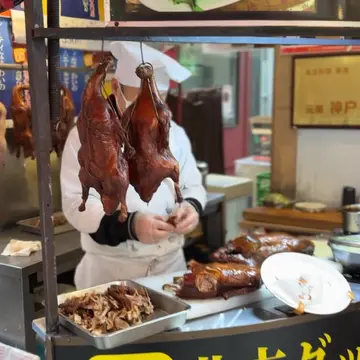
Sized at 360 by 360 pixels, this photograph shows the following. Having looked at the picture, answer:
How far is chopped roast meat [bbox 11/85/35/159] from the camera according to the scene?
9.27 feet

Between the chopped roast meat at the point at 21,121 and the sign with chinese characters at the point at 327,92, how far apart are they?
191 cm

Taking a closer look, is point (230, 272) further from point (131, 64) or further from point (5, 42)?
point (5, 42)

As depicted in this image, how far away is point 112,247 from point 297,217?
1.50 metres

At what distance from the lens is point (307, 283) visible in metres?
1.81

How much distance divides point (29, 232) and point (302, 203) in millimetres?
1922

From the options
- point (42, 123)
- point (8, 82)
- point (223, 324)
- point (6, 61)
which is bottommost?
point (223, 324)

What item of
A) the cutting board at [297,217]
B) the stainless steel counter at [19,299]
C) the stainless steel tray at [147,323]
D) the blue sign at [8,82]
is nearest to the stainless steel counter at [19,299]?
the stainless steel counter at [19,299]

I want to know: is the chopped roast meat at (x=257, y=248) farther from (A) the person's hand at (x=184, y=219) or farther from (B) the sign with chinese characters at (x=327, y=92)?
(B) the sign with chinese characters at (x=327, y=92)

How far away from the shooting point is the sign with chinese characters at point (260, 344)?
62.9 inches

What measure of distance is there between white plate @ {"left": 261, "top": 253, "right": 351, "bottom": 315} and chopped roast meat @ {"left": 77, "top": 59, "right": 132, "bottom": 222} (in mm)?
570

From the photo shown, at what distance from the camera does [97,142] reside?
1.56 metres

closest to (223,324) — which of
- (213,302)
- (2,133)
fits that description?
(213,302)

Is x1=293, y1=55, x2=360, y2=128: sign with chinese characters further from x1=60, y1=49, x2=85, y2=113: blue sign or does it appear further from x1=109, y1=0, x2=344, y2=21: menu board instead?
x1=109, y1=0, x2=344, y2=21: menu board

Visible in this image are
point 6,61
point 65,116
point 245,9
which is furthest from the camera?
point 65,116
